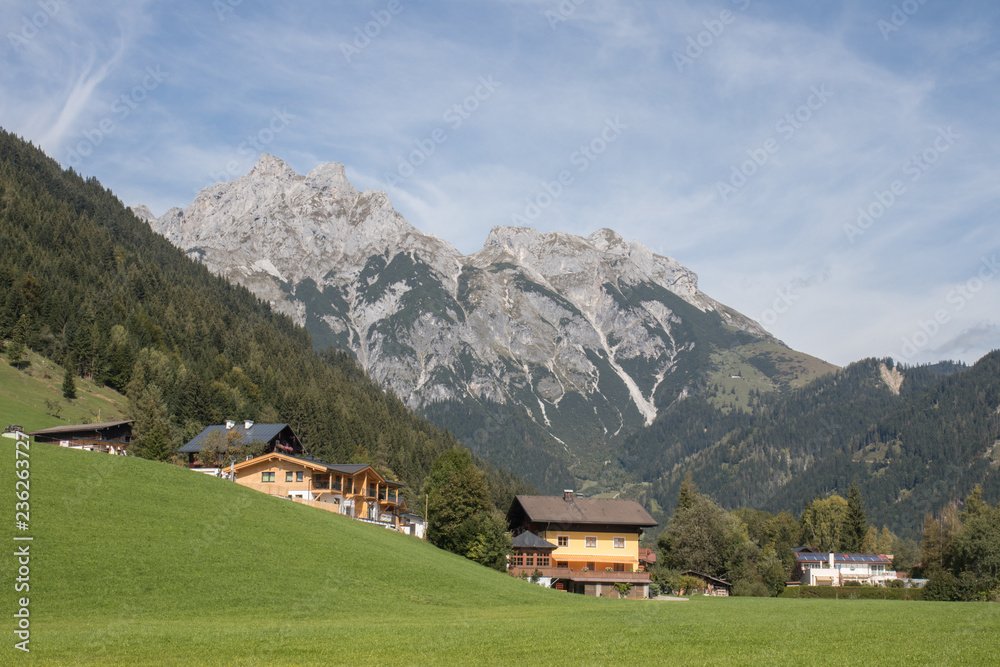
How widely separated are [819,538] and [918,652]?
145005mm

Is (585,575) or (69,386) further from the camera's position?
(69,386)

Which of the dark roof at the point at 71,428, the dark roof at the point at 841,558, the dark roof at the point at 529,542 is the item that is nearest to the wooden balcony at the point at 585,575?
the dark roof at the point at 529,542

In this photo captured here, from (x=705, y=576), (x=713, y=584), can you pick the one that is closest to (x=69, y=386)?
(x=705, y=576)

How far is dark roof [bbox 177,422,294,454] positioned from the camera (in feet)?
321

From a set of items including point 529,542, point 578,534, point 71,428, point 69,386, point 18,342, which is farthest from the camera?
point 18,342

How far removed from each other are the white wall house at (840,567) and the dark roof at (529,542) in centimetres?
7053

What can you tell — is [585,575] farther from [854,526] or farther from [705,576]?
[854,526]

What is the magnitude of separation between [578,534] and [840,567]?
228ft

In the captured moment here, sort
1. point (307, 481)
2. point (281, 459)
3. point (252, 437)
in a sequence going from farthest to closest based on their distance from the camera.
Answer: point (252, 437) → point (281, 459) → point (307, 481)

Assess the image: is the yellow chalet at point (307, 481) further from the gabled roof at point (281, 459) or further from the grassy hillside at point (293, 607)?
the grassy hillside at point (293, 607)

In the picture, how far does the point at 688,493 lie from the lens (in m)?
109

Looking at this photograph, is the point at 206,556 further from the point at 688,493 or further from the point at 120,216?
the point at 120,216

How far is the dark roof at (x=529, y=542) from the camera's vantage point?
7969cm

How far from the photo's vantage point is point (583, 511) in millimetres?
88562
